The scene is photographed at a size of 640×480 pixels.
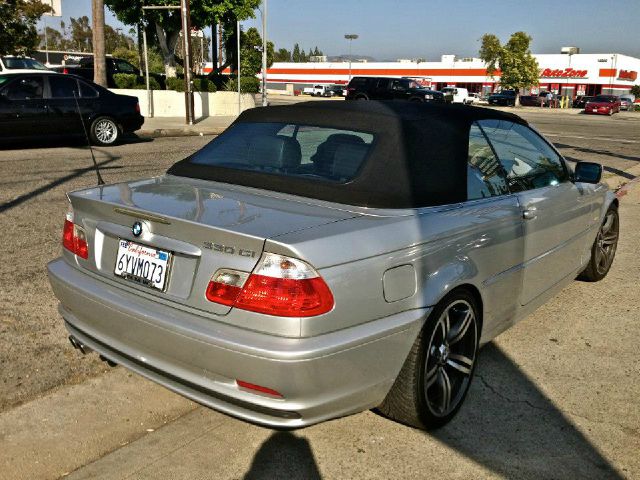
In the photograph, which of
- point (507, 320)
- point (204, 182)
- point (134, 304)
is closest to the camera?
point (134, 304)

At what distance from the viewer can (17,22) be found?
2902 centimetres

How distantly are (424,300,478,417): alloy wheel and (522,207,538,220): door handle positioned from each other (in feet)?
2.56

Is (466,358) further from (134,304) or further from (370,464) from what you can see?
(134,304)

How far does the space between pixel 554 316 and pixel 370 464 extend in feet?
8.08

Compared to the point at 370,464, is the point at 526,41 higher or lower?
higher

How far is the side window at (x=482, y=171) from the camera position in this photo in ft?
11.5

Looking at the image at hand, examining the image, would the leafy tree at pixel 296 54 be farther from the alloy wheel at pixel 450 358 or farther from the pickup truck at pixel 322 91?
the alloy wheel at pixel 450 358

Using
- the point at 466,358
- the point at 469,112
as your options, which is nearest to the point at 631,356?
the point at 466,358

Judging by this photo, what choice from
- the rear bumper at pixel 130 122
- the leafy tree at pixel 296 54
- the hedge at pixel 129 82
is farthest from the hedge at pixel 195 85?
the leafy tree at pixel 296 54

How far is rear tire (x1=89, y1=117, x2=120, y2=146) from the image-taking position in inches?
540

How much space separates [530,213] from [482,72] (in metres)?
85.3

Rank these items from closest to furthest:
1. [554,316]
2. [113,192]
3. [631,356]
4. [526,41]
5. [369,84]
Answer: [113,192] < [631,356] < [554,316] < [369,84] < [526,41]

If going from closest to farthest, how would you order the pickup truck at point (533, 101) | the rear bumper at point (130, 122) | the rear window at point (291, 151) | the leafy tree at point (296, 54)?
the rear window at point (291, 151) < the rear bumper at point (130, 122) < the pickup truck at point (533, 101) < the leafy tree at point (296, 54)

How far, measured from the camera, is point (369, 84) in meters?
34.0
